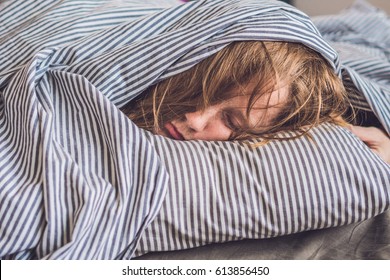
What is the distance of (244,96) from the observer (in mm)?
762

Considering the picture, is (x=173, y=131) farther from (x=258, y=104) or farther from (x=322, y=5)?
(x=322, y=5)

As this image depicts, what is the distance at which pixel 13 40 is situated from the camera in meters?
0.86

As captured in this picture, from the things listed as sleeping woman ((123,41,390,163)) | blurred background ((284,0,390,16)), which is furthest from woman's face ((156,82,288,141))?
blurred background ((284,0,390,16))

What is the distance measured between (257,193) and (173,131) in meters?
0.20

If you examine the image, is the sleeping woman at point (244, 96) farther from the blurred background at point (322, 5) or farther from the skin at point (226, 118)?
the blurred background at point (322, 5)

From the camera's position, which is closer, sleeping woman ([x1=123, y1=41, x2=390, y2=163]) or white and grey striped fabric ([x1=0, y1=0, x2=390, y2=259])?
white and grey striped fabric ([x1=0, y1=0, x2=390, y2=259])

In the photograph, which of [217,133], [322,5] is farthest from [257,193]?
[322,5]

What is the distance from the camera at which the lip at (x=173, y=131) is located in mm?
794

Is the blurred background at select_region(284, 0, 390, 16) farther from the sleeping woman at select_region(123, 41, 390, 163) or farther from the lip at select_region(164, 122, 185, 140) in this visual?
the lip at select_region(164, 122, 185, 140)

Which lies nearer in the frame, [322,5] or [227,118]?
[227,118]

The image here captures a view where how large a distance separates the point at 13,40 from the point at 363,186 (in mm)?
635

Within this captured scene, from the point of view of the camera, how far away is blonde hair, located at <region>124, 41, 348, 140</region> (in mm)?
756

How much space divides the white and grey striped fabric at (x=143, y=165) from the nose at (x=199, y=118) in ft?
0.22
